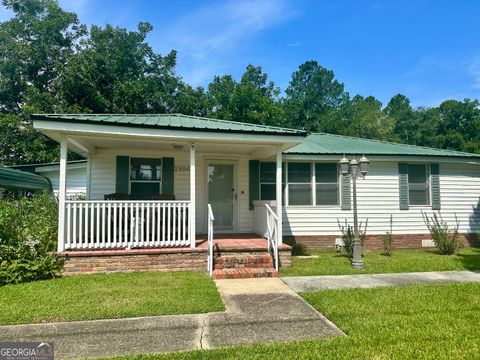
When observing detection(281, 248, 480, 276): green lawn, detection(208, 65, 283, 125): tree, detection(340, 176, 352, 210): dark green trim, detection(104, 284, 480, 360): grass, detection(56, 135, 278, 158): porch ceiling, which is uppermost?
detection(208, 65, 283, 125): tree

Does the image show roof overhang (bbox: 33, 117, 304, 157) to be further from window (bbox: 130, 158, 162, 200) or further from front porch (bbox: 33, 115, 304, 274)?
window (bbox: 130, 158, 162, 200)

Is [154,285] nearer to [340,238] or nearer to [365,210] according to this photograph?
[340,238]

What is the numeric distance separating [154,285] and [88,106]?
697 inches

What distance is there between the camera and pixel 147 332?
3658 mm

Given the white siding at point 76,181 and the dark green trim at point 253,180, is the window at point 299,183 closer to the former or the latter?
the dark green trim at point 253,180

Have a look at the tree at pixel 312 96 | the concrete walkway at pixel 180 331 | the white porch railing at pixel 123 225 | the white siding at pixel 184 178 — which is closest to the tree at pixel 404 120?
the tree at pixel 312 96

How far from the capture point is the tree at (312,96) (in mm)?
37688

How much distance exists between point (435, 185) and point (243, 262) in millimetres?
7225

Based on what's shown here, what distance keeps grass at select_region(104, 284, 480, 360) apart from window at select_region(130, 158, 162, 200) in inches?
217

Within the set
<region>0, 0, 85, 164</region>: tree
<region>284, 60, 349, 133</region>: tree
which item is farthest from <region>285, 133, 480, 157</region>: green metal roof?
<region>284, 60, 349, 133</region>: tree

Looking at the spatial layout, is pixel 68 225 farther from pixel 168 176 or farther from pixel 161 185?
pixel 168 176

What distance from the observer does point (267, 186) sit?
947 centimetres

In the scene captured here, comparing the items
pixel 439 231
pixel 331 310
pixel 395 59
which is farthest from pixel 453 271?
pixel 395 59

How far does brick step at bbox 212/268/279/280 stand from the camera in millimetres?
6121
